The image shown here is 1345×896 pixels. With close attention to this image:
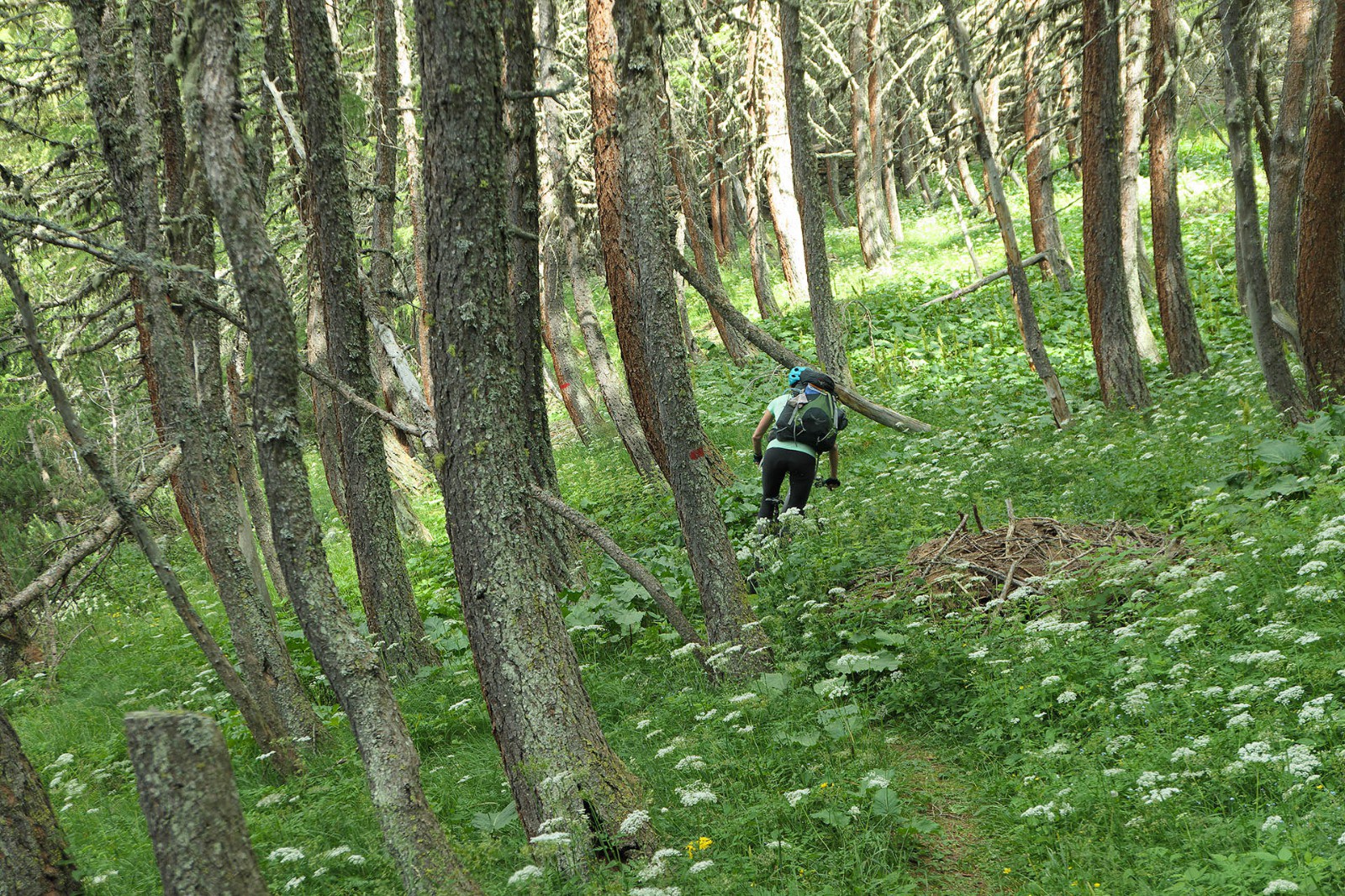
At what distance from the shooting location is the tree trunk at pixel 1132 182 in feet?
39.9

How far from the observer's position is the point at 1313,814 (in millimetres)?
3352

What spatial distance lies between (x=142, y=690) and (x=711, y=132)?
1787 cm

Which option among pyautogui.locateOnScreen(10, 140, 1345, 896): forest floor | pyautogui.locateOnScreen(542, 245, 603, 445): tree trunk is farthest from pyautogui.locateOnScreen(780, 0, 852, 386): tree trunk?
pyautogui.locateOnScreen(542, 245, 603, 445): tree trunk

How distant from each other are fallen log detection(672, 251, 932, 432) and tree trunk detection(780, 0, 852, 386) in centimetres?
74

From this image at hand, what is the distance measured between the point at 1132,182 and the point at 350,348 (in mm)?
10494

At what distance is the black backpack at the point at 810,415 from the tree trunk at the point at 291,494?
15.6ft

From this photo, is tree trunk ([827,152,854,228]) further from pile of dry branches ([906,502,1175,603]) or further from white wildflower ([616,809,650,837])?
white wildflower ([616,809,650,837])

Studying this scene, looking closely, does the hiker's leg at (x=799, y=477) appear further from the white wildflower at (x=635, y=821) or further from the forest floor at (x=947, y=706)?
the white wildflower at (x=635, y=821)

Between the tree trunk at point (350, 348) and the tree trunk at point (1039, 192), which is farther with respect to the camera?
the tree trunk at point (1039, 192)

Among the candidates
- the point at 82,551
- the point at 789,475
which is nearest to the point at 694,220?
the point at 789,475

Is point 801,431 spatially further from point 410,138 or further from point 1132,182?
point 1132,182

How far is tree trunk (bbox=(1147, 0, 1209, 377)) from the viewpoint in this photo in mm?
11383

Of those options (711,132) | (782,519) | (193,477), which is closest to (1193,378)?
(782,519)

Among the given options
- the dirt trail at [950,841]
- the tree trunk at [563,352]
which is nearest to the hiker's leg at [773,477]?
the dirt trail at [950,841]
